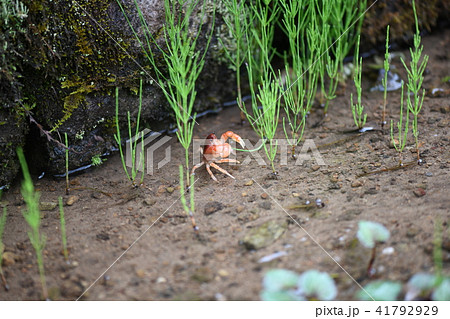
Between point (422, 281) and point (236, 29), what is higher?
point (236, 29)

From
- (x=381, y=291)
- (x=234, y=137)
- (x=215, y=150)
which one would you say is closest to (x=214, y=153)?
(x=215, y=150)

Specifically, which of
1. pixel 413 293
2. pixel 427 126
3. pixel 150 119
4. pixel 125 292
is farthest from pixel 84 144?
pixel 427 126

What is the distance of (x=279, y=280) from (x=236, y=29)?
5.89 feet

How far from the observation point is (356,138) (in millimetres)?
2850

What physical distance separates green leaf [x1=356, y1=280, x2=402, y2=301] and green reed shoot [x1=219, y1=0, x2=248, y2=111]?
1.51 metres

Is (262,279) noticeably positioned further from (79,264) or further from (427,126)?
(427,126)

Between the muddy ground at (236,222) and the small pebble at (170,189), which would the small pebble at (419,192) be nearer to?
the muddy ground at (236,222)

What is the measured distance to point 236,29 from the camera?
2.88m

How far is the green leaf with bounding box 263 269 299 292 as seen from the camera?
172cm

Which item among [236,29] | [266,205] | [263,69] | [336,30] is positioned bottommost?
[266,205]

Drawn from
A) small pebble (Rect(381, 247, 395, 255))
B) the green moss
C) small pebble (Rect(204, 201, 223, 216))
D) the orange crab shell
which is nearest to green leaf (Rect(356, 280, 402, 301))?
small pebble (Rect(381, 247, 395, 255))

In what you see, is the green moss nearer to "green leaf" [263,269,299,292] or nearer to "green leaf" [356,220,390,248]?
"green leaf" [263,269,299,292]

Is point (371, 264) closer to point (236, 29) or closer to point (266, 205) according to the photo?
point (266, 205)

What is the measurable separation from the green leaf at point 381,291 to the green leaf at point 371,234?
0.20 metres
